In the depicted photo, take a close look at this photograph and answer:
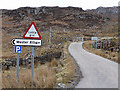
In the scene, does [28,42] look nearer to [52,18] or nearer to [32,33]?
[32,33]

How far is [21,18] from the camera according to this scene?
98.2m

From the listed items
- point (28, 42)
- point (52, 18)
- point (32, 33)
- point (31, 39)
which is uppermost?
point (52, 18)

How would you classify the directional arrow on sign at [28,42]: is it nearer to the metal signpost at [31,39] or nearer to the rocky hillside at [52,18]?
the metal signpost at [31,39]

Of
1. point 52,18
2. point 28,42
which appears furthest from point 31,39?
point 52,18

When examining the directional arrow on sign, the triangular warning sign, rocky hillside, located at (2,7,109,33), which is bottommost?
the directional arrow on sign

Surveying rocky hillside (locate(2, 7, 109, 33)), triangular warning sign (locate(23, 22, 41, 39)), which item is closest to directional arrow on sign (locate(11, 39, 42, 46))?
triangular warning sign (locate(23, 22, 41, 39))

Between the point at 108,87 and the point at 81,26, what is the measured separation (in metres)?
→ 84.5

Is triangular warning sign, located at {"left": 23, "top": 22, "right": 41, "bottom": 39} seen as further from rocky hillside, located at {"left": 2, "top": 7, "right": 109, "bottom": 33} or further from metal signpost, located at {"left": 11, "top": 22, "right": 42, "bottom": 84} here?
rocky hillside, located at {"left": 2, "top": 7, "right": 109, "bottom": 33}

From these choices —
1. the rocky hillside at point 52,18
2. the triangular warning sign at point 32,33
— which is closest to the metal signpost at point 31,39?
the triangular warning sign at point 32,33

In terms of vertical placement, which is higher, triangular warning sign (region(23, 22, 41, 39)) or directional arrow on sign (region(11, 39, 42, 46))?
triangular warning sign (region(23, 22, 41, 39))

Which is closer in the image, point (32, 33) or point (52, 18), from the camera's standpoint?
point (32, 33)

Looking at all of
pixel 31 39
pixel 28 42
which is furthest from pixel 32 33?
pixel 28 42

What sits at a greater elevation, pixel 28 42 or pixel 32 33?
pixel 32 33

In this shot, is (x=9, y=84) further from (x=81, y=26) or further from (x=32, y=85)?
(x=81, y=26)
